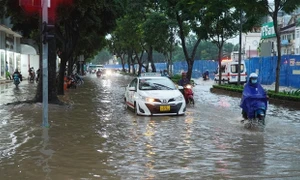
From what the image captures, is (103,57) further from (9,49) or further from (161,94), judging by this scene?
(161,94)

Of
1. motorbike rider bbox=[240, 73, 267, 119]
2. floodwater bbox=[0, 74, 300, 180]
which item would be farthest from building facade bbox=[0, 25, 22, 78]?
motorbike rider bbox=[240, 73, 267, 119]

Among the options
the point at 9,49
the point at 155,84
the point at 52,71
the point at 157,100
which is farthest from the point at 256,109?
the point at 9,49

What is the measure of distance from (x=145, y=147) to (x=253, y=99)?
408cm

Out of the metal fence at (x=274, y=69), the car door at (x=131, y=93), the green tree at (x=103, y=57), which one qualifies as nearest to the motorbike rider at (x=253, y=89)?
the car door at (x=131, y=93)

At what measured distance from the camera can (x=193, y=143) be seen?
30.3 feet

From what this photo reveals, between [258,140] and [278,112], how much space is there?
21.4 feet

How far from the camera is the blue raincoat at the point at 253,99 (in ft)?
37.3

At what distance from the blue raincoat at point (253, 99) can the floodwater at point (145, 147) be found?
0.59 m

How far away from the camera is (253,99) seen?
1143 cm

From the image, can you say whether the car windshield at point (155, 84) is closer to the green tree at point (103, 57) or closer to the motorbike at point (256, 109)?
the motorbike at point (256, 109)

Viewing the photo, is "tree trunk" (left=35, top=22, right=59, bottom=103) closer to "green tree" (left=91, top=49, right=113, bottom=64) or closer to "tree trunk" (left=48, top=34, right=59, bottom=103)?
"tree trunk" (left=48, top=34, right=59, bottom=103)

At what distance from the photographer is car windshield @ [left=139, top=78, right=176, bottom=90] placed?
14.7m

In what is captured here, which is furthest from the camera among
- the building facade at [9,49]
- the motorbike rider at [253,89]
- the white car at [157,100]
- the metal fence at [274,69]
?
the building facade at [9,49]

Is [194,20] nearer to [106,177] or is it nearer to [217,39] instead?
[217,39]
